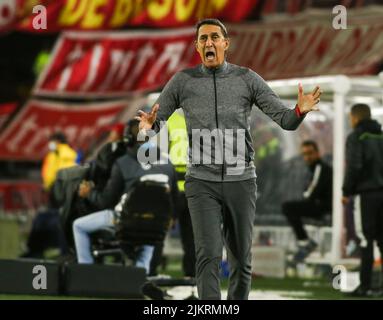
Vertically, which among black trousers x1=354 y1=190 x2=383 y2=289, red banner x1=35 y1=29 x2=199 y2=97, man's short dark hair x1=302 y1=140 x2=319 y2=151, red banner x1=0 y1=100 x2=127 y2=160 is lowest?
black trousers x1=354 y1=190 x2=383 y2=289

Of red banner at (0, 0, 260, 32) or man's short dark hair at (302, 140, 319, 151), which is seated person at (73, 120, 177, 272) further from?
red banner at (0, 0, 260, 32)

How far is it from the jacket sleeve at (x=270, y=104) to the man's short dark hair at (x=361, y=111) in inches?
185

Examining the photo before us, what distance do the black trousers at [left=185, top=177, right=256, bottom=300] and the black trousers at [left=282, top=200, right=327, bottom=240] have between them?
7.15 meters

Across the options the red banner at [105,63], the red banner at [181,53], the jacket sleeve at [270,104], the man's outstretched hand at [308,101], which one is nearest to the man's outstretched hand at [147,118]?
the jacket sleeve at [270,104]

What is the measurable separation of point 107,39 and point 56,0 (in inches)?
70.1

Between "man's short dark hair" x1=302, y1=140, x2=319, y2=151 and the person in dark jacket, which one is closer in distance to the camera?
the person in dark jacket

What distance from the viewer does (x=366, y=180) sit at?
11.8 metres

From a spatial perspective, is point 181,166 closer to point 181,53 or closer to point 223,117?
point 223,117

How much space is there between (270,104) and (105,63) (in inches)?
723

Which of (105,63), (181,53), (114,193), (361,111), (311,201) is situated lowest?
(311,201)

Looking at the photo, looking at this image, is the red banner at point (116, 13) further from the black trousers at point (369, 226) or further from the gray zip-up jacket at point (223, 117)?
the gray zip-up jacket at point (223, 117)

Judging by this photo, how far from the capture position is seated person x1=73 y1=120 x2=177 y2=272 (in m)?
10.9

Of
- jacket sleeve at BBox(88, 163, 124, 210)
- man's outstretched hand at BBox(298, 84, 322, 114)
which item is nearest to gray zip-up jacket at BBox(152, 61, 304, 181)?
man's outstretched hand at BBox(298, 84, 322, 114)

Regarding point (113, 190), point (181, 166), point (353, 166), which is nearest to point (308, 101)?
point (113, 190)
